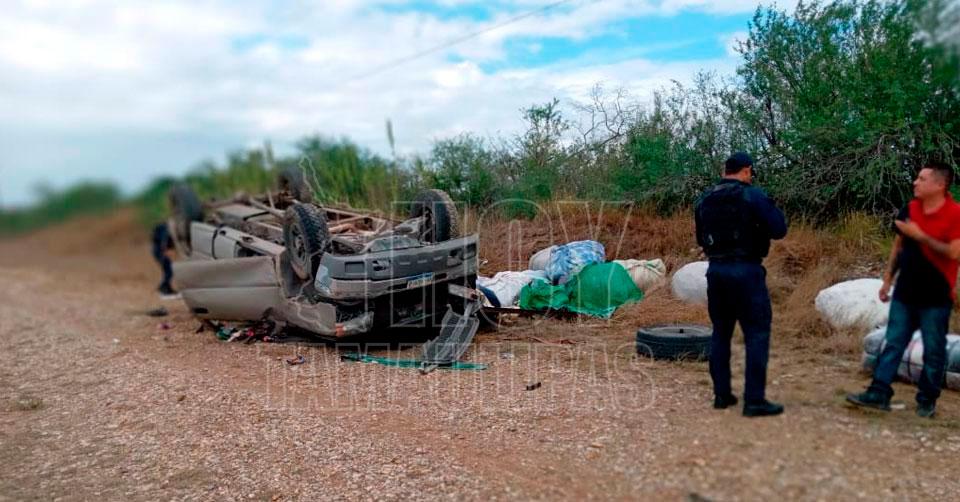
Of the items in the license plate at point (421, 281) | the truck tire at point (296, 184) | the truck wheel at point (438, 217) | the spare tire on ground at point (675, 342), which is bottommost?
the spare tire on ground at point (675, 342)

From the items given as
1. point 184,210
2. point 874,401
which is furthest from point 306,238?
point 874,401

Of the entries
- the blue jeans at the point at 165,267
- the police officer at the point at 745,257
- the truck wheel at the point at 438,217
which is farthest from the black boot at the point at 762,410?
the blue jeans at the point at 165,267

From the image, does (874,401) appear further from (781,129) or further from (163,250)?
(163,250)

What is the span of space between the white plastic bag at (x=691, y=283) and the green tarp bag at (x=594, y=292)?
361 mm

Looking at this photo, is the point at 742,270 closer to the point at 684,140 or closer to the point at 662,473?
the point at 662,473

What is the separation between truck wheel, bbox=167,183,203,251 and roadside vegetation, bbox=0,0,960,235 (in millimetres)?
5755

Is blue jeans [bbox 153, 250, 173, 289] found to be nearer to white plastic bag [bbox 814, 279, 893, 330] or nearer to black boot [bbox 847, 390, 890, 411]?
white plastic bag [bbox 814, 279, 893, 330]

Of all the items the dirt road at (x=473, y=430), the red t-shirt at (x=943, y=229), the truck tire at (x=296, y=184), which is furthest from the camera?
the truck tire at (x=296, y=184)

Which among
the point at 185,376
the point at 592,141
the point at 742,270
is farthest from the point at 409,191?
the point at 742,270

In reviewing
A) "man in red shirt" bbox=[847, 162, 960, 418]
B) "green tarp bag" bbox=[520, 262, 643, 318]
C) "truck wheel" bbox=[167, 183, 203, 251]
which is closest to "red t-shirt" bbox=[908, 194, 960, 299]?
"man in red shirt" bbox=[847, 162, 960, 418]

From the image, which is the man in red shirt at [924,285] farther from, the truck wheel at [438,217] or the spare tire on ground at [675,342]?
the truck wheel at [438,217]

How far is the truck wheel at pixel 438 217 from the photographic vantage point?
7883mm

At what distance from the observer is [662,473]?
430 centimetres

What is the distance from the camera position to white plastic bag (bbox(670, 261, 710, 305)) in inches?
270
